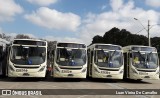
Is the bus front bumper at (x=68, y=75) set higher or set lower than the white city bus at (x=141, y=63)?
lower

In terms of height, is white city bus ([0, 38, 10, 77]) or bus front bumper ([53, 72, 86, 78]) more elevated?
white city bus ([0, 38, 10, 77])

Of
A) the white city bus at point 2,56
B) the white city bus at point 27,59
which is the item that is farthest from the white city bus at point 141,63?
the white city bus at point 2,56

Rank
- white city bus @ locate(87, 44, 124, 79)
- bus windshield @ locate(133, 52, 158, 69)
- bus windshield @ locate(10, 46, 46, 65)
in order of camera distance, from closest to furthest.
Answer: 1. bus windshield @ locate(10, 46, 46, 65)
2. white city bus @ locate(87, 44, 124, 79)
3. bus windshield @ locate(133, 52, 158, 69)

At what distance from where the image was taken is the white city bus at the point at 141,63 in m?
23.5

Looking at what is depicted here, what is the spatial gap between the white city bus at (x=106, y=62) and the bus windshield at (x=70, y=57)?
1.11 m

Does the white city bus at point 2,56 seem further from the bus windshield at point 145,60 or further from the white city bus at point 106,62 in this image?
the bus windshield at point 145,60

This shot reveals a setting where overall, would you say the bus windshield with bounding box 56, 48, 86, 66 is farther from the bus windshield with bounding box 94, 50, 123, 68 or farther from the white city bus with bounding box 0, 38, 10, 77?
the white city bus with bounding box 0, 38, 10, 77

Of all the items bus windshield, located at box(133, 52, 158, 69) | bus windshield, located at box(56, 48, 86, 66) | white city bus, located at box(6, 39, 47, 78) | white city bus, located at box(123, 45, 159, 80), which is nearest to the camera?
white city bus, located at box(6, 39, 47, 78)

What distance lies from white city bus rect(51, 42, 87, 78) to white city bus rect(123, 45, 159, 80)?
3576 mm

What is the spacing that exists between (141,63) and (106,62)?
100 inches

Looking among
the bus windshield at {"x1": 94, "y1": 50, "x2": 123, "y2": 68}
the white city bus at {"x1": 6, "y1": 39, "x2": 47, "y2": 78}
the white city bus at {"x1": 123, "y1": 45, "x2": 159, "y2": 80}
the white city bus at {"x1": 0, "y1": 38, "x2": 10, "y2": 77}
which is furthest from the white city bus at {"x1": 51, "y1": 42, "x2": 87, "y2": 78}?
the white city bus at {"x1": 0, "y1": 38, "x2": 10, "y2": 77}

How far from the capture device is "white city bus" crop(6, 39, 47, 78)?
69.8 feet

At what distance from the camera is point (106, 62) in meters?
23.2

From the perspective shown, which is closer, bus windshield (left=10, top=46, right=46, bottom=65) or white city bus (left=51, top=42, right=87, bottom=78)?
bus windshield (left=10, top=46, right=46, bottom=65)
